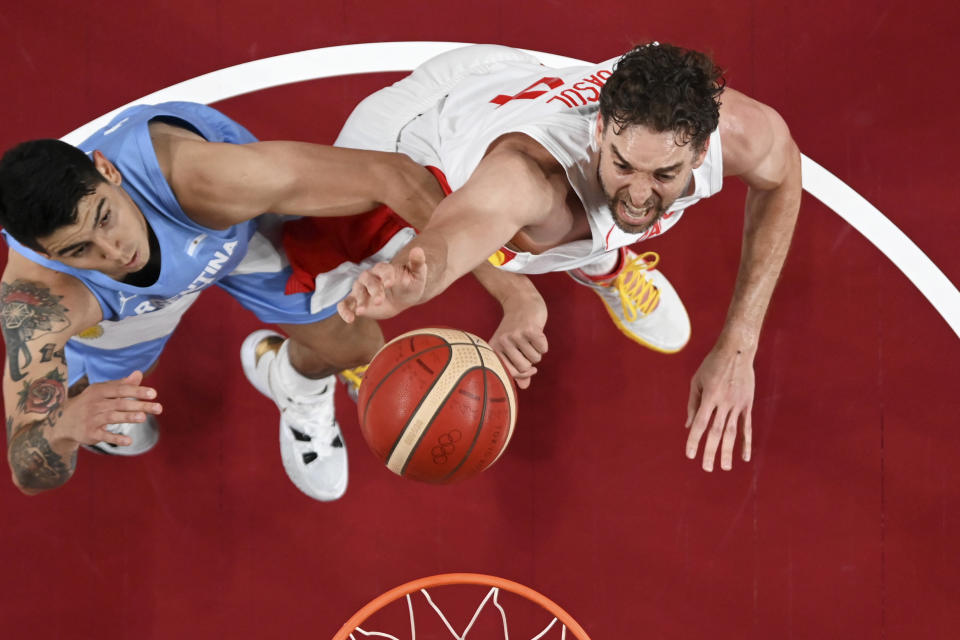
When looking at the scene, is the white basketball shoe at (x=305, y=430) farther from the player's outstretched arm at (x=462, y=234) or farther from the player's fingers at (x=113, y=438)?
the player's outstretched arm at (x=462, y=234)

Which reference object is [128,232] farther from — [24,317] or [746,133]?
[746,133]

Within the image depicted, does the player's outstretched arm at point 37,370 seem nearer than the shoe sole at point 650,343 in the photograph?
Yes

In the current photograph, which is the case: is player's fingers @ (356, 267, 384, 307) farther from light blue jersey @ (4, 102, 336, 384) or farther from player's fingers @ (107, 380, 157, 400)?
light blue jersey @ (4, 102, 336, 384)

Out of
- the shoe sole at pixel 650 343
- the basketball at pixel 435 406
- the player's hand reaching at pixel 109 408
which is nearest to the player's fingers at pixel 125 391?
the player's hand reaching at pixel 109 408

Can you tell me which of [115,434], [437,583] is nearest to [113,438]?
[115,434]

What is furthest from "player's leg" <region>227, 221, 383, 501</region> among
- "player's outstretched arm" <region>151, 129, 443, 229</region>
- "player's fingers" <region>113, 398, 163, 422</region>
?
"player's fingers" <region>113, 398, 163, 422</region>

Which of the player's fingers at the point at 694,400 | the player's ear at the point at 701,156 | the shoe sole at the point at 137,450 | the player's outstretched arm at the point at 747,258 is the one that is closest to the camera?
the player's ear at the point at 701,156

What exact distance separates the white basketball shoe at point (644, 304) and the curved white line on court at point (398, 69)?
2.82ft

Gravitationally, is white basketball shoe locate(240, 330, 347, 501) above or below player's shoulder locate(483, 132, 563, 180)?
below

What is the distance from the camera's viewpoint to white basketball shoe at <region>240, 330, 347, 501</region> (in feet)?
11.5

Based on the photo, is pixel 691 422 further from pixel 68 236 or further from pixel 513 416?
pixel 68 236

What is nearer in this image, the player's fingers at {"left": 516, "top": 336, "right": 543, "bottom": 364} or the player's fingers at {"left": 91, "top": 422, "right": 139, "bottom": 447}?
the player's fingers at {"left": 91, "top": 422, "right": 139, "bottom": 447}

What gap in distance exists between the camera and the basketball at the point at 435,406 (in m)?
2.40

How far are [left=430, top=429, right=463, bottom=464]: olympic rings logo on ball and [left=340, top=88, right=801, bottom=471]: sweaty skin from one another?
52cm
